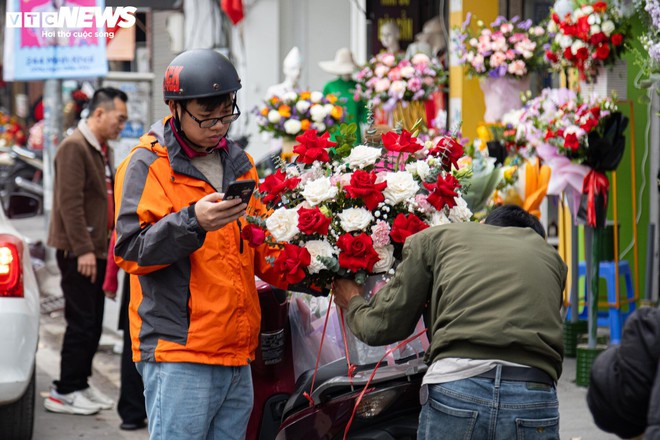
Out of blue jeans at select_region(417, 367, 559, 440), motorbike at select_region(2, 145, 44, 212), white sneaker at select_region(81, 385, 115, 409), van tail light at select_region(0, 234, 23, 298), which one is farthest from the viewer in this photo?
motorbike at select_region(2, 145, 44, 212)

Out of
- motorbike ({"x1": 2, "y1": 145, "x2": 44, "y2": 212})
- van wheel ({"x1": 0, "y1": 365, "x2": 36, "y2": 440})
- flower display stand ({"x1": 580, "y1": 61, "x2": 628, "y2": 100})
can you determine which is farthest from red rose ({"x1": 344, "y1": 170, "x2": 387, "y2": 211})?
motorbike ({"x1": 2, "y1": 145, "x2": 44, "y2": 212})

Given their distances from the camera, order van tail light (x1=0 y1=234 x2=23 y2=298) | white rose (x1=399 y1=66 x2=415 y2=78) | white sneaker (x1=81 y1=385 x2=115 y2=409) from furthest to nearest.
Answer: white rose (x1=399 y1=66 x2=415 y2=78), white sneaker (x1=81 y1=385 x2=115 y2=409), van tail light (x1=0 y1=234 x2=23 y2=298)

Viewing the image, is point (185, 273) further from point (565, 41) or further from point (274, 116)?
point (274, 116)

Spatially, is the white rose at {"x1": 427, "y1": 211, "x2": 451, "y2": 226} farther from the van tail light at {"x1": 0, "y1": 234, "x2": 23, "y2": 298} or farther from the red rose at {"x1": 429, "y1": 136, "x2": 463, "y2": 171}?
the van tail light at {"x1": 0, "y1": 234, "x2": 23, "y2": 298}

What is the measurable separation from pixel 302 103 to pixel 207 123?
19.0ft

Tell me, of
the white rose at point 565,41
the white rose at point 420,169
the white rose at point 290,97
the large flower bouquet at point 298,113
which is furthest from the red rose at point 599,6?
the white rose at point 420,169

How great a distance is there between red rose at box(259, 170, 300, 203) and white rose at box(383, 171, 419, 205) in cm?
34

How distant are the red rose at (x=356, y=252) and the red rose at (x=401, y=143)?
1.30 ft

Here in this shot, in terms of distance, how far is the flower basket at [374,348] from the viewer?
4.04 metres

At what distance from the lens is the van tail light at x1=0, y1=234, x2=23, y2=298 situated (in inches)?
233

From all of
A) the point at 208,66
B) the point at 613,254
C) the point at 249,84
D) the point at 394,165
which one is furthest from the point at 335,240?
the point at 249,84

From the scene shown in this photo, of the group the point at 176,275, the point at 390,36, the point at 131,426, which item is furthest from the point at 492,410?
the point at 390,36

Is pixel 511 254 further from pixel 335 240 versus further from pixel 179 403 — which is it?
pixel 179 403

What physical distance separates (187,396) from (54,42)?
7998mm
